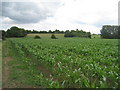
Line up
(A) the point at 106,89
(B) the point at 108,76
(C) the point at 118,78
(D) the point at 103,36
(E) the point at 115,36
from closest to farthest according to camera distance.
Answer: (A) the point at 106,89, (C) the point at 118,78, (B) the point at 108,76, (E) the point at 115,36, (D) the point at 103,36

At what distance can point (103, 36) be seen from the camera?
207 ft

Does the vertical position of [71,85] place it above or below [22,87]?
above

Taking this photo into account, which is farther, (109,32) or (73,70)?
(109,32)

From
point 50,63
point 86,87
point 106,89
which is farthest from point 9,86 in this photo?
point 106,89

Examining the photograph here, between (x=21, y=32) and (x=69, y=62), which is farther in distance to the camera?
(x=21, y=32)

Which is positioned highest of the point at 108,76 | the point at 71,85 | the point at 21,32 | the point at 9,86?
the point at 21,32

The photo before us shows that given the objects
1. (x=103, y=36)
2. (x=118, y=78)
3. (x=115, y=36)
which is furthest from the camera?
(x=103, y=36)

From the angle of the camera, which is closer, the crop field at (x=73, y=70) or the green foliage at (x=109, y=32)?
the crop field at (x=73, y=70)

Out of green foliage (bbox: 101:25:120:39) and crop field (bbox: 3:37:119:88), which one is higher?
green foliage (bbox: 101:25:120:39)

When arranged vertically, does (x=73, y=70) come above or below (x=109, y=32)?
below

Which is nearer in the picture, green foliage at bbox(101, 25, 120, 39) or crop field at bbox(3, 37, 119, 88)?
crop field at bbox(3, 37, 119, 88)

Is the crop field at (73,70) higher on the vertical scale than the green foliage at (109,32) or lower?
lower

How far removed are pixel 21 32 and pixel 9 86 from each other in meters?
60.3

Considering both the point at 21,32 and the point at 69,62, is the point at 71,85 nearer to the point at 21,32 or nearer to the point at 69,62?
the point at 69,62
